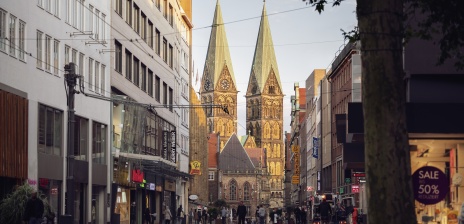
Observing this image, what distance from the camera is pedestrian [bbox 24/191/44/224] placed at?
3097 centimetres

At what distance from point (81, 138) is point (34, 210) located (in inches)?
749

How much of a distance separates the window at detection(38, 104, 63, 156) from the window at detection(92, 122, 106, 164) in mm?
6591

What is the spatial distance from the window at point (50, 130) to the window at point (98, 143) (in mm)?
6591

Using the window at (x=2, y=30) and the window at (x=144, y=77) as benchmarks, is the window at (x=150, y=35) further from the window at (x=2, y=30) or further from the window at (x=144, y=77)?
the window at (x=2, y=30)

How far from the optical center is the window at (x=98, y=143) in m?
52.6

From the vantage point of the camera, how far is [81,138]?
4997cm

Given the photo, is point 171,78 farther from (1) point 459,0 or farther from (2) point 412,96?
(1) point 459,0

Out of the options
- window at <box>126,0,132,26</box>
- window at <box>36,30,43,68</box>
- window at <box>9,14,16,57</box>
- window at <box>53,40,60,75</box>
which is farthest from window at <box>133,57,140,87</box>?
window at <box>9,14,16,57</box>

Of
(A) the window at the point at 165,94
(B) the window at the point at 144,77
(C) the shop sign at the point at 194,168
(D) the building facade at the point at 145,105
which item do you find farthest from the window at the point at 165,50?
(C) the shop sign at the point at 194,168

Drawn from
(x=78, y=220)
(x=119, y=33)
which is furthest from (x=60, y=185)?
(x=119, y=33)

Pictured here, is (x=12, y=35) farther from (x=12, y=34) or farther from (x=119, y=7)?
(x=119, y=7)

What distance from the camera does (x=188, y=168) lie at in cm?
9275

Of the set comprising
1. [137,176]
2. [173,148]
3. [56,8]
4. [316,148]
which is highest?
[56,8]

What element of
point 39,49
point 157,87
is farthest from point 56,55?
point 157,87
